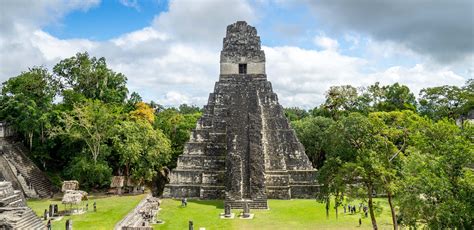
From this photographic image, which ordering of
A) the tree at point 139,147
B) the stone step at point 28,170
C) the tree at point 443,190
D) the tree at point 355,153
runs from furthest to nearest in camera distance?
the tree at point 139,147 → the stone step at point 28,170 → the tree at point 355,153 → the tree at point 443,190

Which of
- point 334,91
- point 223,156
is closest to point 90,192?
point 223,156

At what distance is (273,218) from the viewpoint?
63.2 ft

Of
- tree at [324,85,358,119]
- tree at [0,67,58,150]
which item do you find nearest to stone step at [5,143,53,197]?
tree at [0,67,58,150]

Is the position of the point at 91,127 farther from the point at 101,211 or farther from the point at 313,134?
the point at 313,134

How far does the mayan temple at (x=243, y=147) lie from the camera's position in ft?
79.3

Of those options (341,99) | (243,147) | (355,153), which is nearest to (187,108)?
(341,99)

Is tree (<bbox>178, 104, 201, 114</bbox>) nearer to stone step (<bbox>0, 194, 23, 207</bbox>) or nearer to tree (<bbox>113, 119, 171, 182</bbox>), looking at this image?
tree (<bbox>113, 119, 171, 182</bbox>)

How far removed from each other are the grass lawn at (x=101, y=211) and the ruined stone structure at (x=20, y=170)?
2.04m

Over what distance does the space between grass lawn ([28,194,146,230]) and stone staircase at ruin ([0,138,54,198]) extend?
1.96m

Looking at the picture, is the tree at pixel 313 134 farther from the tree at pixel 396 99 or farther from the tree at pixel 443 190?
the tree at pixel 443 190

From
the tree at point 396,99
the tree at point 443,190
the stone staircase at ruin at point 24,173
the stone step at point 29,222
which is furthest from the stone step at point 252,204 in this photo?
the tree at point 396,99

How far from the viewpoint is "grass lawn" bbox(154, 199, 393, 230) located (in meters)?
17.5

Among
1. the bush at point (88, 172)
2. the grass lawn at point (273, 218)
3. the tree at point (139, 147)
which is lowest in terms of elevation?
the grass lawn at point (273, 218)

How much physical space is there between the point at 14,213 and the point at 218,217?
886 cm
